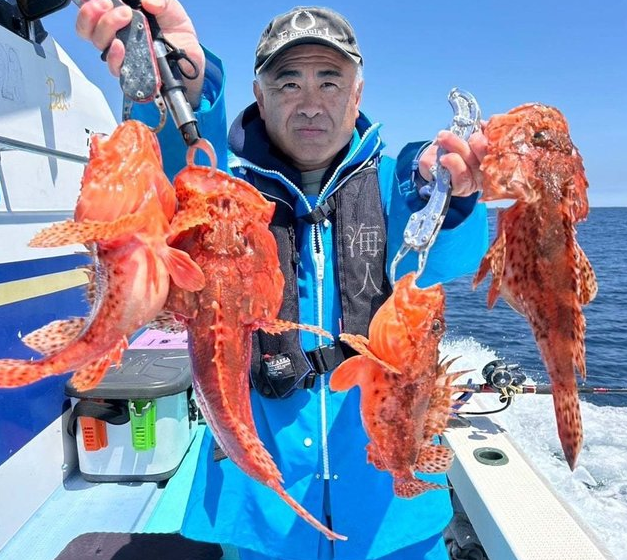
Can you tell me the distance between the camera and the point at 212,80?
236 cm

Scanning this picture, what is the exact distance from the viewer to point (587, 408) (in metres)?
10.2

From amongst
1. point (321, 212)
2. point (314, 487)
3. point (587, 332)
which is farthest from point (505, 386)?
point (587, 332)

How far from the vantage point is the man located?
9.80 feet

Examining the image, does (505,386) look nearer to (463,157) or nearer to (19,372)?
(463,157)

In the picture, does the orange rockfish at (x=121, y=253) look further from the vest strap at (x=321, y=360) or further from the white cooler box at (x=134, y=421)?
the white cooler box at (x=134, y=421)

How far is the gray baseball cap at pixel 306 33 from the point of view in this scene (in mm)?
2865

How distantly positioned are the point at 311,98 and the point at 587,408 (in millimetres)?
9859

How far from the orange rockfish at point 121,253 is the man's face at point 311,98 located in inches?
59.1

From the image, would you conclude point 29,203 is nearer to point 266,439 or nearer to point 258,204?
point 266,439

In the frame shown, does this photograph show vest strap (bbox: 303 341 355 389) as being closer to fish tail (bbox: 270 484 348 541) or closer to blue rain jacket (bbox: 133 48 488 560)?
blue rain jacket (bbox: 133 48 488 560)

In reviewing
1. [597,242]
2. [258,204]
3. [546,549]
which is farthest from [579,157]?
[597,242]

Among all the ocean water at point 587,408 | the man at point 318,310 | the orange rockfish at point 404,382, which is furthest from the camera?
the ocean water at point 587,408

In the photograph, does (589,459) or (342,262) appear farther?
(589,459)

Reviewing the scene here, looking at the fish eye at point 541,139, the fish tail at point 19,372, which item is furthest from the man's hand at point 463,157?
the fish tail at point 19,372
